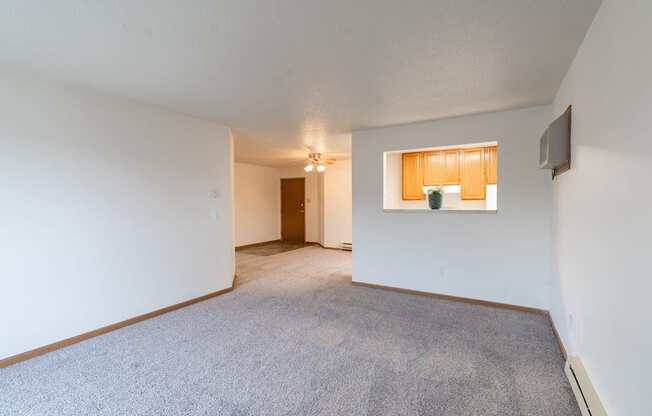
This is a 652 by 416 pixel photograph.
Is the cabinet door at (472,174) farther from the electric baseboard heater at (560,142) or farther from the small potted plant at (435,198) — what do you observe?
the electric baseboard heater at (560,142)

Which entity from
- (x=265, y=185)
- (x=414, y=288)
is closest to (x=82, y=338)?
(x=414, y=288)

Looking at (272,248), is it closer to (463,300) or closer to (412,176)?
(412,176)

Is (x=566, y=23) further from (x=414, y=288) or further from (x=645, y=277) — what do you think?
(x=414, y=288)

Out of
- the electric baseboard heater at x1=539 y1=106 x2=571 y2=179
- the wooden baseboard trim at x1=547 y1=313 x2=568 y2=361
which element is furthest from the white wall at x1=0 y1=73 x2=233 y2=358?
the wooden baseboard trim at x1=547 y1=313 x2=568 y2=361

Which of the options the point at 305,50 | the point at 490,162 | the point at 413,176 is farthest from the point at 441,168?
the point at 305,50

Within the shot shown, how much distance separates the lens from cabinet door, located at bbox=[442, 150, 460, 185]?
16.0 ft

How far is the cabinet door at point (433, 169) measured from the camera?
4.96 metres

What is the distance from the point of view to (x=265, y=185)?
8828 millimetres

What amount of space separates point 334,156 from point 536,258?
4.54 m

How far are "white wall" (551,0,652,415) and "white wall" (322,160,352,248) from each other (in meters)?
5.58

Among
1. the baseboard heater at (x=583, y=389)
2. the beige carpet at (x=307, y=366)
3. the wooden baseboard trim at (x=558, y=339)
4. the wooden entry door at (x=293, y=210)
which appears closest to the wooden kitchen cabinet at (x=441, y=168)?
the beige carpet at (x=307, y=366)

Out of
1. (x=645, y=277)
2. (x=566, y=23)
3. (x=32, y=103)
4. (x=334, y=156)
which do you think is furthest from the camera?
(x=334, y=156)

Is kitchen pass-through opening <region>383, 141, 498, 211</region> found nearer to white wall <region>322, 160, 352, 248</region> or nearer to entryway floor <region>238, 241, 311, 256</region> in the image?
white wall <region>322, 160, 352, 248</region>

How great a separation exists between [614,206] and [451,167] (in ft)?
11.7
